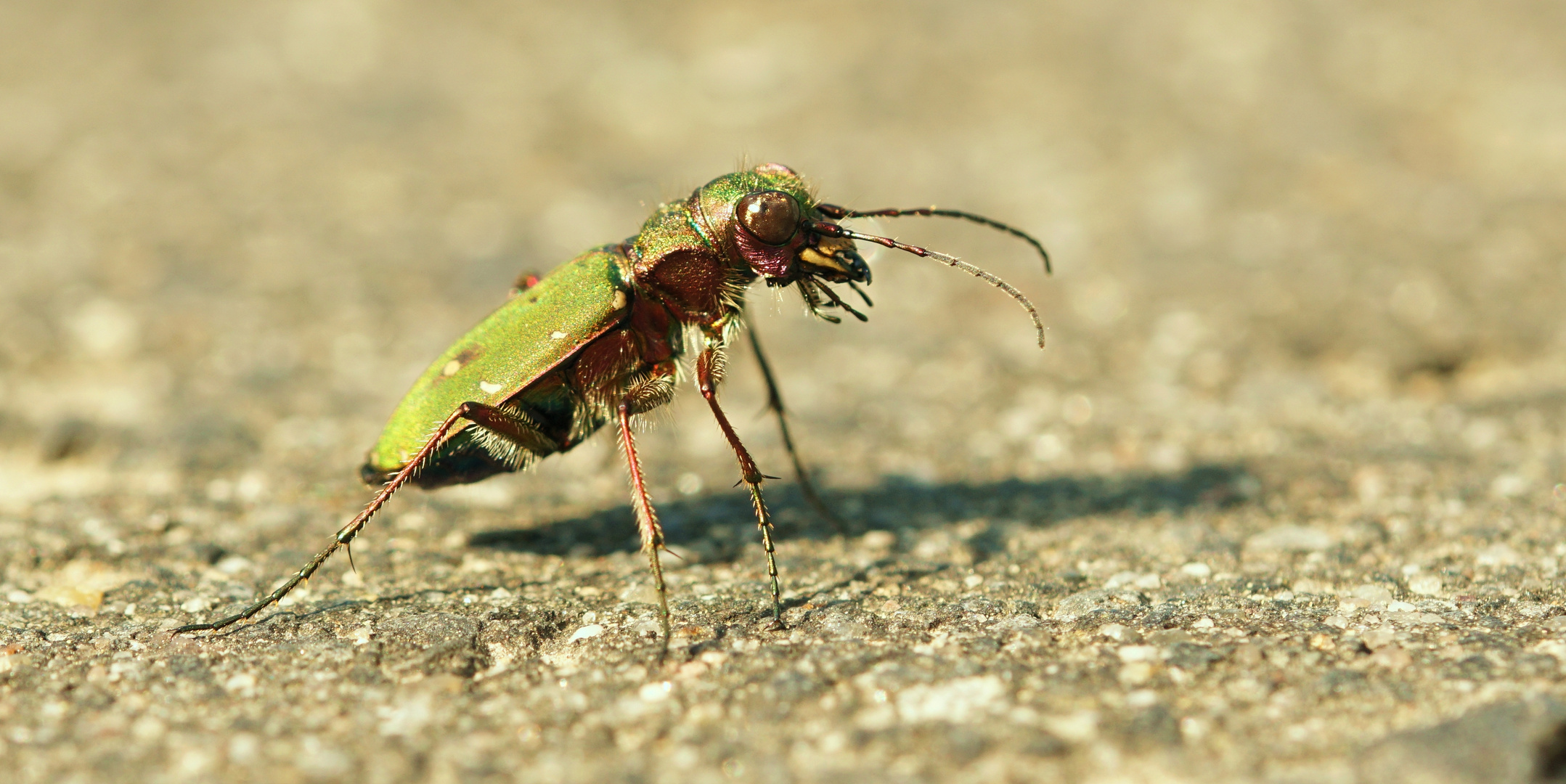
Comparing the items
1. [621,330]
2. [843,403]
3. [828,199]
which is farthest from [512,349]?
[828,199]

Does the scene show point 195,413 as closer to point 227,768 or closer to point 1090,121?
point 227,768

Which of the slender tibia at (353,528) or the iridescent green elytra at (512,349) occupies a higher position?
the iridescent green elytra at (512,349)

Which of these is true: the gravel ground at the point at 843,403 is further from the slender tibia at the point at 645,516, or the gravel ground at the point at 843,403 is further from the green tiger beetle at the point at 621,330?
the green tiger beetle at the point at 621,330

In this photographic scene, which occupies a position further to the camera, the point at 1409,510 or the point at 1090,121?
the point at 1090,121

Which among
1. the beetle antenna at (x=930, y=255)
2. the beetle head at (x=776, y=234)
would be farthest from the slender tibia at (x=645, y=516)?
the beetle antenna at (x=930, y=255)

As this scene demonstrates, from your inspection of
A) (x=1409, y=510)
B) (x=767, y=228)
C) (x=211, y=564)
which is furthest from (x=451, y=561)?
(x=1409, y=510)

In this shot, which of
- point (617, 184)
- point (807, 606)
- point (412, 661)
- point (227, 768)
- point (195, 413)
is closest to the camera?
point (227, 768)
